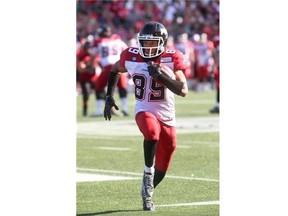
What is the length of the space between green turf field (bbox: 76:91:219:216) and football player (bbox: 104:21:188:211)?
1.04 ft

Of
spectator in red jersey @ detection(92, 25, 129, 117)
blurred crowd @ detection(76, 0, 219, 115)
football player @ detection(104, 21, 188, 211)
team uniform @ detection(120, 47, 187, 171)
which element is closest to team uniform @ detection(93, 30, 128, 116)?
spectator in red jersey @ detection(92, 25, 129, 117)

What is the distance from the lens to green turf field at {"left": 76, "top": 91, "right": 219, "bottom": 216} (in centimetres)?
807

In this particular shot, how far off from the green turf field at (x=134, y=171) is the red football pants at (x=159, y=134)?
376 millimetres

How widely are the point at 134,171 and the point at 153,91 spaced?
2.73m

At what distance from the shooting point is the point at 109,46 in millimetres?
20312

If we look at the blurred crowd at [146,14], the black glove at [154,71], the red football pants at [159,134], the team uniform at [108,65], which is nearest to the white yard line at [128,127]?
the team uniform at [108,65]

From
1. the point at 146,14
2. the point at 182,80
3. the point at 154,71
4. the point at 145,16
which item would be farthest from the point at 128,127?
the point at 146,14

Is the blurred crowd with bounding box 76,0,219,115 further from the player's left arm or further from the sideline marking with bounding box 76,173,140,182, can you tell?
the player's left arm

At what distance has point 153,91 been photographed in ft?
26.7

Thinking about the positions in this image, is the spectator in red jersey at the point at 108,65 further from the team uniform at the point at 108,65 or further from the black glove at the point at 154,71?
the black glove at the point at 154,71
